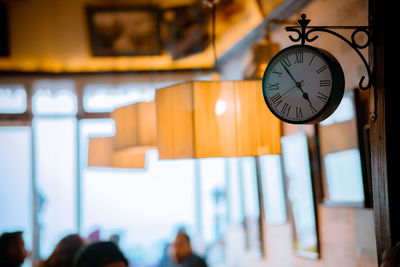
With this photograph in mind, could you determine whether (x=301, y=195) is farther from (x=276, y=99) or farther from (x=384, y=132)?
(x=276, y=99)

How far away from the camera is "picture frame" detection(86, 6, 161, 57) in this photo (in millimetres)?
6895

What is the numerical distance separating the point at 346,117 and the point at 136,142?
5.14ft

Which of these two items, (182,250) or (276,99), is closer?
(276,99)

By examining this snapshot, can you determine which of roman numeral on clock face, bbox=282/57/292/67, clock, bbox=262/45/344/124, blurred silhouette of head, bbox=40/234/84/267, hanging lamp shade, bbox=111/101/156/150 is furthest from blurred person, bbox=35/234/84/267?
roman numeral on clock face, bbox=282/57/292/67

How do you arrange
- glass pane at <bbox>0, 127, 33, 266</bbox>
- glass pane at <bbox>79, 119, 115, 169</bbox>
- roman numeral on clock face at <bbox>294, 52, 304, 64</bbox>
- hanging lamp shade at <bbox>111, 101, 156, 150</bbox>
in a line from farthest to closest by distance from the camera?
1. glass pane at <bbox>79, 119, 115, 169</bbox>
2. glass pane at <bbox>0, 127, 33, 266</bbox>
3. hanging lamp shade at <bbox>111, 101, 156, 150</bbox>
4. roman numeral on clock face at <bbox>294, 52, 304, 64</bbox>

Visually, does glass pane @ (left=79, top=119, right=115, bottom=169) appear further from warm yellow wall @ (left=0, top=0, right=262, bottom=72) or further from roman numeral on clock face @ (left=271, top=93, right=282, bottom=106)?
roman numeral on clock face @ (left=271, top=93, right=282, bottom=106)

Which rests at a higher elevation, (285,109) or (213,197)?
(285,109)

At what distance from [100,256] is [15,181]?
4.89m

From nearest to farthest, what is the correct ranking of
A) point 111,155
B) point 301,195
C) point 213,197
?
point 301,195
point 111,155
point 213,197

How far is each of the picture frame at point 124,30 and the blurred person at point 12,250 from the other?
353cm

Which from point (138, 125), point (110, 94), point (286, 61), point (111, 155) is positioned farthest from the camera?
point (110, 94)

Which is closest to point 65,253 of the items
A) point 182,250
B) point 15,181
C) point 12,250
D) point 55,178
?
point 12,250

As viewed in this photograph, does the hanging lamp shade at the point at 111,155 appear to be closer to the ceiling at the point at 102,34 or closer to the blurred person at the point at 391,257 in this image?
the blurred person at the point at 391,257

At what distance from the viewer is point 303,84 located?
2.69 meters
